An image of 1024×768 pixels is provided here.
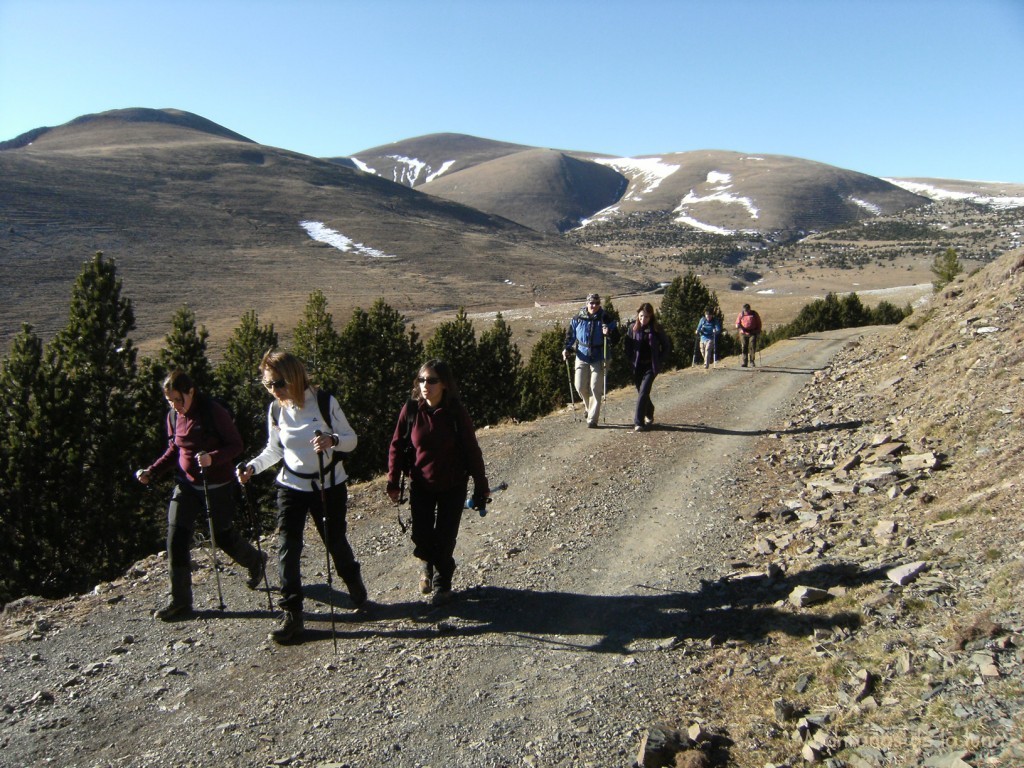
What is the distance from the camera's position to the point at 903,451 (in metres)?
8.66

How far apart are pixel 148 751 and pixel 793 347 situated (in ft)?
95.3

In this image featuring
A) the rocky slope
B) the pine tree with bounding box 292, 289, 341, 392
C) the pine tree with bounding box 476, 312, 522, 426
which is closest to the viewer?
the rocky slope

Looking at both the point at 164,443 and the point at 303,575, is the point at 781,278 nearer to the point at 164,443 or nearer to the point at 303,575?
the point at 164,443

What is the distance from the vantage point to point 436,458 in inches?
231

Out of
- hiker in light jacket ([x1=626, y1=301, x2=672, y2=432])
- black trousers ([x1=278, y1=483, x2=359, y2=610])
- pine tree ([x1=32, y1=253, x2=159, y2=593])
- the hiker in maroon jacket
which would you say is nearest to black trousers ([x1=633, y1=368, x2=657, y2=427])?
hiker in light jacket ([x1=626, y1=301, x2=672, y2=432])

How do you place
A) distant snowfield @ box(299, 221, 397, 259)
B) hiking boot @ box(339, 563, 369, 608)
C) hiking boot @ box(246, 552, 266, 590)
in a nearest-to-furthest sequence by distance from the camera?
1. hiking boot @ box(339, 563, 369, 608)
2. hiking boot @ box(246, 552, 266, 590)
3. distant snowfield @ box(299, 221, 397, 259)

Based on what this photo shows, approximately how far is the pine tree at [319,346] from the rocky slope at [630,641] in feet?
94.6

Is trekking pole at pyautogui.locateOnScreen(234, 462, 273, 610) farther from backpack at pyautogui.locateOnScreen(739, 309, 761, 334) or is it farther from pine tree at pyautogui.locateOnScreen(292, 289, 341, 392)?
pine tree at pyautogui.locateOnScreen(292, 289, 341, 392)

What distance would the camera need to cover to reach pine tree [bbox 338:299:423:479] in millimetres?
36656

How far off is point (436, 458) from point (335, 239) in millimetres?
156670

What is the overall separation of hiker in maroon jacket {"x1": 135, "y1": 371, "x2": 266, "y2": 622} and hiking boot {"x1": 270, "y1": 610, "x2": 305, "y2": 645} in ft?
4.07

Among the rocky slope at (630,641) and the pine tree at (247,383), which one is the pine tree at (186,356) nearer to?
the pine tree at (247,383)

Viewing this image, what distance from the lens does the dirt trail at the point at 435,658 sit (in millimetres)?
4426

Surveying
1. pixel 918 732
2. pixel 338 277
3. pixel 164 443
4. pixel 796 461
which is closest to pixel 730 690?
pixel 918 732
